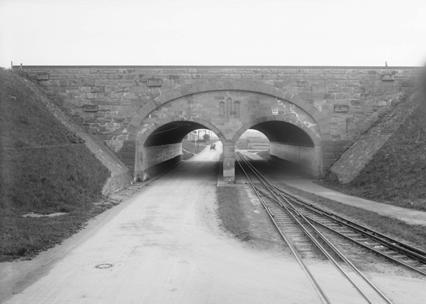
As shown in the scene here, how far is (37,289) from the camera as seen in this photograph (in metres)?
8.35

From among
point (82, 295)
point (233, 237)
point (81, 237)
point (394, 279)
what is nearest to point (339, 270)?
point (394, 279)

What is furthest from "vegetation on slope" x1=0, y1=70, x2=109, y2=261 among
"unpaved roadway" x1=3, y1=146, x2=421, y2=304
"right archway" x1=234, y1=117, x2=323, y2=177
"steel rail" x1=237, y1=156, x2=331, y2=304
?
"right archway" x1=234, y1=117, x2=323, y2=177

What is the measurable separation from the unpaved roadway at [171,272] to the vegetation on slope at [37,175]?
155cm

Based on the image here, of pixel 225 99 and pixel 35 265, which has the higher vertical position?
pixel 225 99

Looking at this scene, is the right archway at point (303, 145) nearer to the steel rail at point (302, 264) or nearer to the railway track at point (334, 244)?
the railway track at point (334, 244)

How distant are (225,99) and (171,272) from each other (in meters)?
19.1

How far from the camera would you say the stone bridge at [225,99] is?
1074 inches

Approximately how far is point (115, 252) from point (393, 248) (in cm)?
780

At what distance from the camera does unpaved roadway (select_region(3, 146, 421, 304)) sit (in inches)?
316

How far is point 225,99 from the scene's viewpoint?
27469mm

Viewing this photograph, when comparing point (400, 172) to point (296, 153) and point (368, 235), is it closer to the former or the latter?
point (368, 235)

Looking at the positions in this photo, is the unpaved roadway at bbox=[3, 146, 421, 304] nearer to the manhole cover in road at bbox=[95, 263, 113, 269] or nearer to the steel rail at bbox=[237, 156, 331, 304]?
the manhole cover in road at bbox=[95, 263, 113, 269]

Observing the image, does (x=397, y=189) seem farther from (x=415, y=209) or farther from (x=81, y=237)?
(x=81, y=237)

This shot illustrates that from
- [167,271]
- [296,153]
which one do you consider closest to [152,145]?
[296,153]
